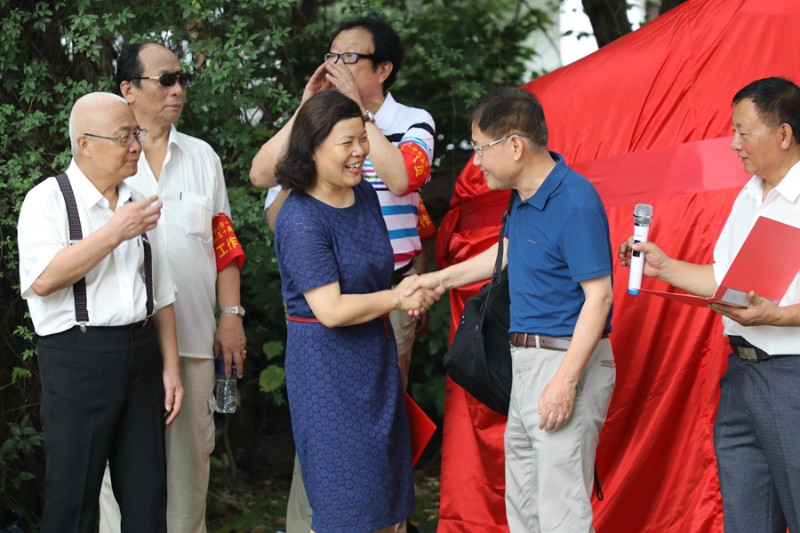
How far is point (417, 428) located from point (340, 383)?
396 millimetres

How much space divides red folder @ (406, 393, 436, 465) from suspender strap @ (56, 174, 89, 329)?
111 cm

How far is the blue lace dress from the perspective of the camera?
3.28 m

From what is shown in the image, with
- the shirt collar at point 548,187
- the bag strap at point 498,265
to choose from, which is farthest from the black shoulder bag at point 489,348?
the shirt collar at point 548,187

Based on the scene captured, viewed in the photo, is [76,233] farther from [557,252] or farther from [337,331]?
[557,252]

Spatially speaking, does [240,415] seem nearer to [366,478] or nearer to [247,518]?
[247,518]

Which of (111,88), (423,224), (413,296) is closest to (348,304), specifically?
(413,296)

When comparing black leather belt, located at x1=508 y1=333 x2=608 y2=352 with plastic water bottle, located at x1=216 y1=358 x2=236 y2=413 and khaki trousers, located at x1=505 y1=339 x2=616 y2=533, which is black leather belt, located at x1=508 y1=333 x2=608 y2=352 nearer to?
khaki trousers, located at x1=505 y1=339 x2=616 y2=533

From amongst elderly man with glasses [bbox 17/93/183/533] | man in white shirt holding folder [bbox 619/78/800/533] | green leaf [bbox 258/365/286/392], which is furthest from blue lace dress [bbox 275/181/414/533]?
green leaf [bbox 258/365/286/392]

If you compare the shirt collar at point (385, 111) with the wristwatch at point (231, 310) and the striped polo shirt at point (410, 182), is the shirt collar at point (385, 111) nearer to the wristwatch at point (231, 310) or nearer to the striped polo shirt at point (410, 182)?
the striped polo shirt at point (410, 182)

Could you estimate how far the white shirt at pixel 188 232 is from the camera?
371cm

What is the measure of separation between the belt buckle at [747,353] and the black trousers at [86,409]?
1804 mm

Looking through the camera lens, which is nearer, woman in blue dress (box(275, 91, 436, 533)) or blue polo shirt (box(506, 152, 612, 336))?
blue polo shirt (box(506, 152, 612, 336))

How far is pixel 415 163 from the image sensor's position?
12.5 feet

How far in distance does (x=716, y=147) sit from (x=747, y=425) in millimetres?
1037
